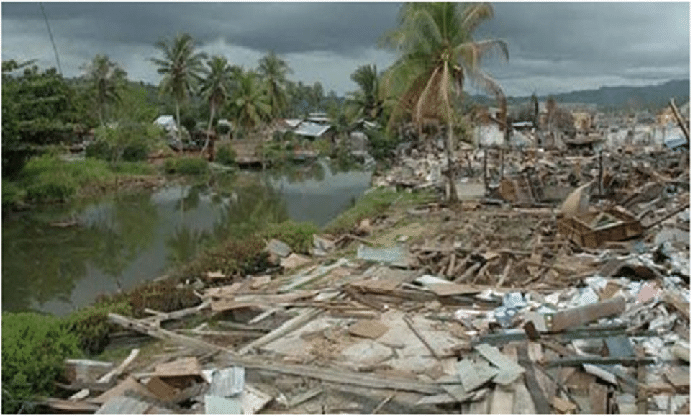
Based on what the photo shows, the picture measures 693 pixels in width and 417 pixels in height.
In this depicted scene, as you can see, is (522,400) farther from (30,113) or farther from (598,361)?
(30,113)

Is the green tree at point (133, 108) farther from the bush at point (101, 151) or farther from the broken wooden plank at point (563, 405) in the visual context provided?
the broken wooden plank at point (563, 405)

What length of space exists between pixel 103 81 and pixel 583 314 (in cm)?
4068

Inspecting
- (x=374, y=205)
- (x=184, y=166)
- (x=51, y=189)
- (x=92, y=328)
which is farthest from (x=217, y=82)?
(x=92, y=328)

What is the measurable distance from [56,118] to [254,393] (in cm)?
2185

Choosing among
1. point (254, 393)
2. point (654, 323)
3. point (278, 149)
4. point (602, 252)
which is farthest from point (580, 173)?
point (278, 149)

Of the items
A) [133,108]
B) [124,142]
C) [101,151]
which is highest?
[133,108]

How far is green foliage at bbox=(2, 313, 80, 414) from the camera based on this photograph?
6680 mm

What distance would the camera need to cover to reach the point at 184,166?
119 feet

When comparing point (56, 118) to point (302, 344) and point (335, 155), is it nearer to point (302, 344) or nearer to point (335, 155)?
point (302, 344)

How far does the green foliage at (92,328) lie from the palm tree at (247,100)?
1276 inches

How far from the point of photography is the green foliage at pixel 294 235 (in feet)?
44.8

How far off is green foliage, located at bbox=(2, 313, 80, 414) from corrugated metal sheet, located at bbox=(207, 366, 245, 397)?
→ 194 centimetres

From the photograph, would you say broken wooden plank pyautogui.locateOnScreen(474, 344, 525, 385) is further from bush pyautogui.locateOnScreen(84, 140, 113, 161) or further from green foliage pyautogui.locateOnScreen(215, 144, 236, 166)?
green foliage pyautogui.locateOnScreen(215, 144, 236, 166)

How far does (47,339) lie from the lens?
7.79 meters
